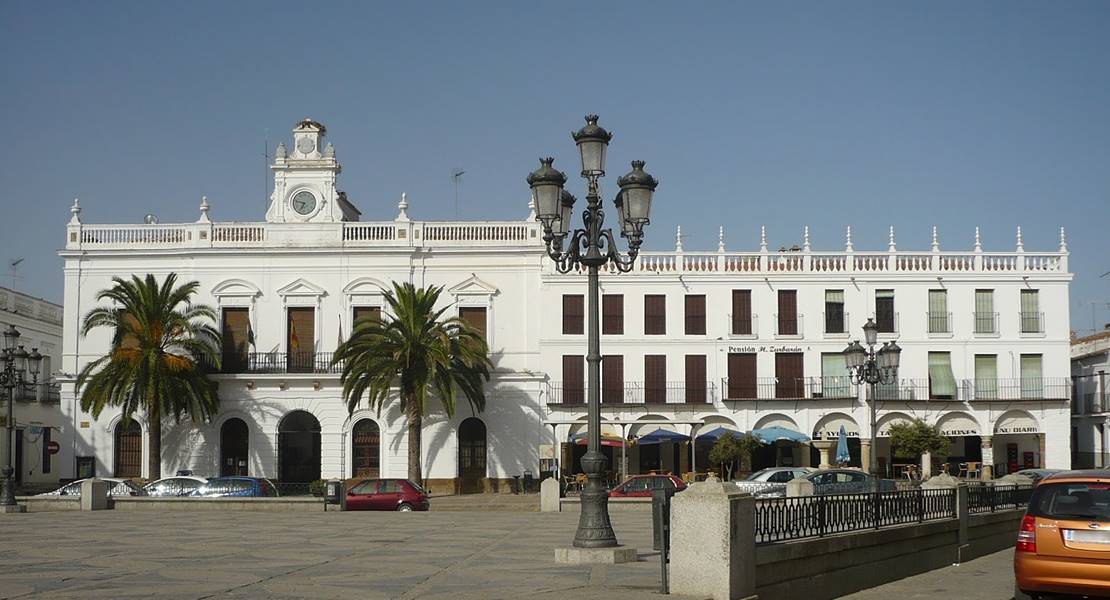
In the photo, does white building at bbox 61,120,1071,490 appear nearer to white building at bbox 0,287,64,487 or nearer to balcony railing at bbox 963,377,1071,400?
balcony railing at bbox 963,377,1071,400

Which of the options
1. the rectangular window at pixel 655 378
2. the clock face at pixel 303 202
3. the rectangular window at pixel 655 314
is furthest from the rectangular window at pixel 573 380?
the clock face at pixel 303 202

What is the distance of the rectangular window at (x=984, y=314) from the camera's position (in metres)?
50.4

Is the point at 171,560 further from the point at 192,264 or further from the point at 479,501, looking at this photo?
the point at 192,264

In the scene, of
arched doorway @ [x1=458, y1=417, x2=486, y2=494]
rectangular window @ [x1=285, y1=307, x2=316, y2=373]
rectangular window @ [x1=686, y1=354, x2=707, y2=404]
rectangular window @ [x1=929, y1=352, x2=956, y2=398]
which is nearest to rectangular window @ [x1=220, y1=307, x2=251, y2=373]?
rectangular window @ [x1=285, y1=307, x2=316, y2=373]

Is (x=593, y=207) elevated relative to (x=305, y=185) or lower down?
lower down

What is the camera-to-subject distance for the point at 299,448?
5031 cm

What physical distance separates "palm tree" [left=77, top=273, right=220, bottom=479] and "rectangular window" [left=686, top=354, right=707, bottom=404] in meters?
18.8

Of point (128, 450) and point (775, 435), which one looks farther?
point (128, 450)

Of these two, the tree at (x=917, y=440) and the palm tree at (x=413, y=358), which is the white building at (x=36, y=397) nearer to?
the palm tree at (x=413, y=358)

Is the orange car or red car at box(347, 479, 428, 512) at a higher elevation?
the orange car

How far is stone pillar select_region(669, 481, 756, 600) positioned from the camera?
498 inches

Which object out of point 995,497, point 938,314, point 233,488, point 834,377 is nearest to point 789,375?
point 834,377

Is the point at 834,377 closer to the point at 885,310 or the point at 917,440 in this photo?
the point at 885,310

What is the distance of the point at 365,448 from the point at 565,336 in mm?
9303
